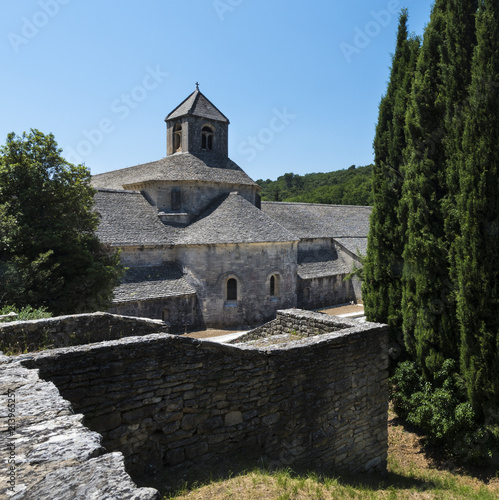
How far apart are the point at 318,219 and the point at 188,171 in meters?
12.8

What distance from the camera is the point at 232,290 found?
70.3 ft

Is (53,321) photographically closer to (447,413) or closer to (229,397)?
(229,397)

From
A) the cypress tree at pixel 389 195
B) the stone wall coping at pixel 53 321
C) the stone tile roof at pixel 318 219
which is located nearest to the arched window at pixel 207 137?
the stone tile roof at pixel 318 219

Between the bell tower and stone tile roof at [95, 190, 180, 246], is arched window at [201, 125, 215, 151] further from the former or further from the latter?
stone tile roof at [95, 190, 180, 246]

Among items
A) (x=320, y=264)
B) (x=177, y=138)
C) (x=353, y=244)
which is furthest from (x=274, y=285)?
(x=177, y=138)

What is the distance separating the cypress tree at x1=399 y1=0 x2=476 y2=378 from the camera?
1026 centimetres

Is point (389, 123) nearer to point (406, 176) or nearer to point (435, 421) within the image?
point (406, 176)

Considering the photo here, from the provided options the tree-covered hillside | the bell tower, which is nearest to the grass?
the bell tower

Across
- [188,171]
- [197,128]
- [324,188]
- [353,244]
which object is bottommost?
[353,244]

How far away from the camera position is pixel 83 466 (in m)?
2.60

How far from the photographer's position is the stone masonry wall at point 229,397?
4695 millimetres

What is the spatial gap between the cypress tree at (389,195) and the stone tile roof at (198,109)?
52.9 ft

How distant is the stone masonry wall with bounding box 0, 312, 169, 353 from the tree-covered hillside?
4360cm

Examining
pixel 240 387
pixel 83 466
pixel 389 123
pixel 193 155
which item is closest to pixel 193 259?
pixel 193 155
